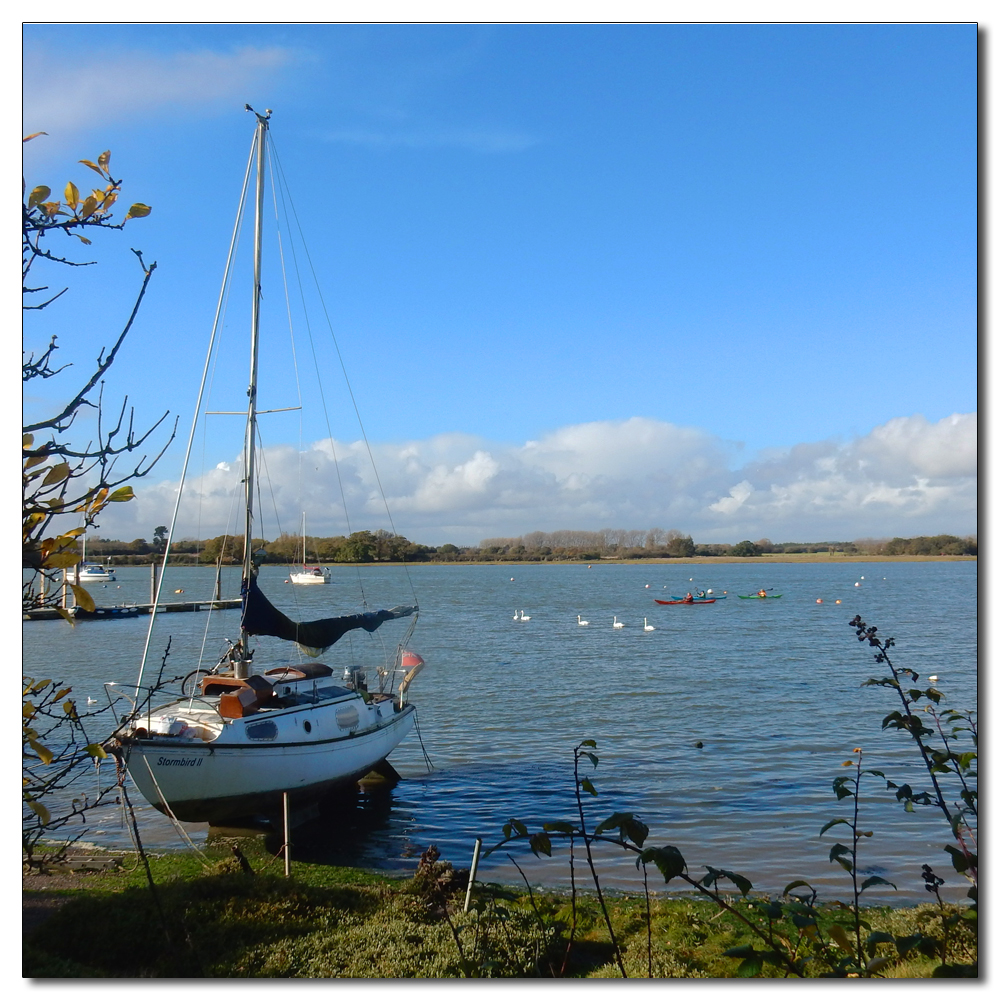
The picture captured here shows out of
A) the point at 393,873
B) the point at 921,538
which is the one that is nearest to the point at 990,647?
the point at 921,538

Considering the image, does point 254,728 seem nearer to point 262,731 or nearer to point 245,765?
point 262,731

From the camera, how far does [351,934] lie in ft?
16.7

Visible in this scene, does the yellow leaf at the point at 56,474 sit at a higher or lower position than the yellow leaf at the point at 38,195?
lower

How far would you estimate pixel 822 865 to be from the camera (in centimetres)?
832

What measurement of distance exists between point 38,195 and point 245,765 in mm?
6948

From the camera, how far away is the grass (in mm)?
4176

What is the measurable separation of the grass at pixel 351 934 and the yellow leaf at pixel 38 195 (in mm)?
2790

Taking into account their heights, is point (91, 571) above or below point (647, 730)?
above

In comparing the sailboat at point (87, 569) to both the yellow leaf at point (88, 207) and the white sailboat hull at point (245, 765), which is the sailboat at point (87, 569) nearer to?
the yellow leaf at point (88, 207)

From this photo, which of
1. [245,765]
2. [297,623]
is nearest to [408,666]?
[297,623]

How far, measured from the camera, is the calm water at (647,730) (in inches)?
349

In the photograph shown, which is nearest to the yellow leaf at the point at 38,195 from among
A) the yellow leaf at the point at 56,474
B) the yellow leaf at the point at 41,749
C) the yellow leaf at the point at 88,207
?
the yellow leaf at the point at 88,207

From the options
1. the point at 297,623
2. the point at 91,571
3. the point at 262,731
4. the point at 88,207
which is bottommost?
the point at 262,731

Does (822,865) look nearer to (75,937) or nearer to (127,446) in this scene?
(75,937)
